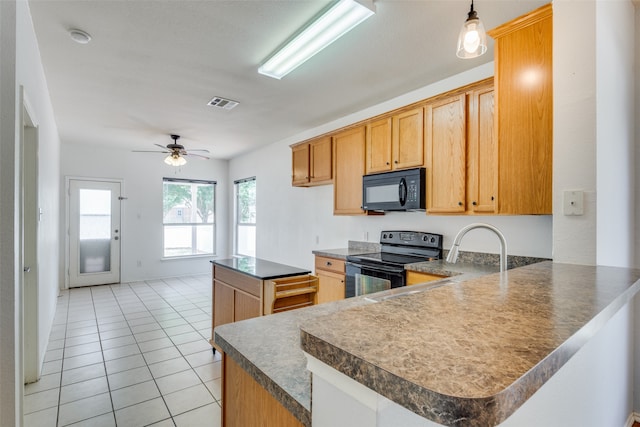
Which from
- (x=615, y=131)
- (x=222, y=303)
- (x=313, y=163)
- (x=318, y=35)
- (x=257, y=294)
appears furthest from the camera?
(x=313, y=163)

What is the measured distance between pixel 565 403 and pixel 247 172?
617 centimetres

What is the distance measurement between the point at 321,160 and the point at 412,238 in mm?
1569

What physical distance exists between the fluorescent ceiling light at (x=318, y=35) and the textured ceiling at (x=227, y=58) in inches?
2.9

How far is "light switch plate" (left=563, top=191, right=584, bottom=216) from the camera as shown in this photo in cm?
157

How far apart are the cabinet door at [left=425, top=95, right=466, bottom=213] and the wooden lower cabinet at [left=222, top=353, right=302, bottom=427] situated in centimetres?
217

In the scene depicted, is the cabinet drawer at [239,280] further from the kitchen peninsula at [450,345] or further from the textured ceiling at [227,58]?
the textured ceiling at [227,58]

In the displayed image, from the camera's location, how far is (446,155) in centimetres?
274

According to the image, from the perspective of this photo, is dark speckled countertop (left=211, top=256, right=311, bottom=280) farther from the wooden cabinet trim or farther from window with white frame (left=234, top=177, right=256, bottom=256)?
window with white frame (left=234, top=177, right=256, bottom=256)

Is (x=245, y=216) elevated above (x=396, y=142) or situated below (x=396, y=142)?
below

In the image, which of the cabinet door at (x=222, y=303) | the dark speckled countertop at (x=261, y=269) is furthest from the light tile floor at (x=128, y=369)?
the dark speckled countertop at (x=261, y=269)

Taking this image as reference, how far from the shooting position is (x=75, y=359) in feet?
9.75

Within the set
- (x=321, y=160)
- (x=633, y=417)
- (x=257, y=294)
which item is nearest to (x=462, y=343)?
(x=257, y=294)

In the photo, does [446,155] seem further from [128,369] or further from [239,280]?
[128,369]

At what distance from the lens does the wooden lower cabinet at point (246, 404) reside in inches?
34.2
